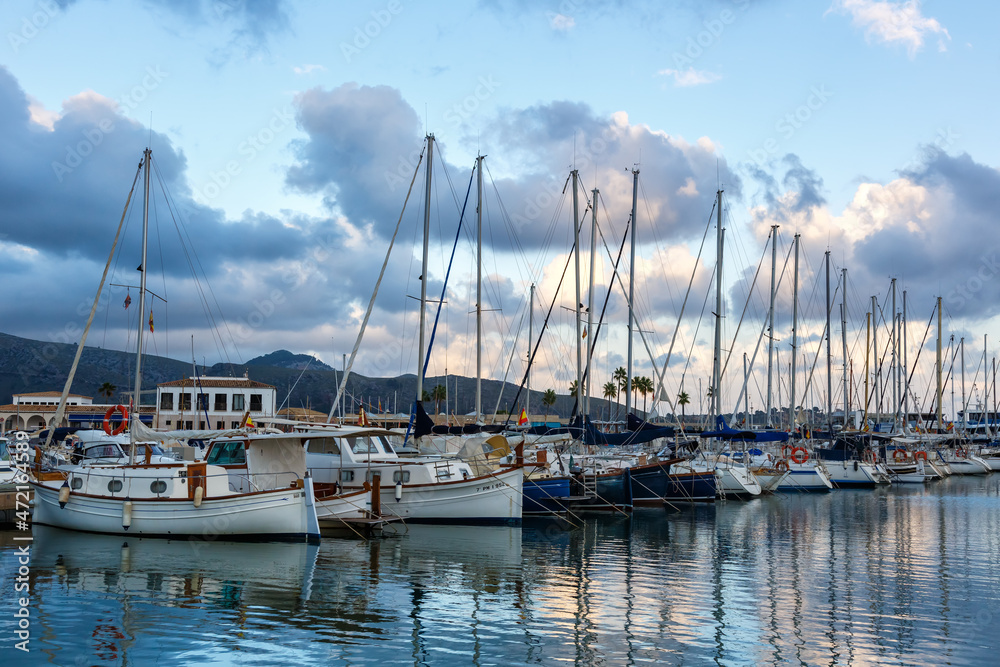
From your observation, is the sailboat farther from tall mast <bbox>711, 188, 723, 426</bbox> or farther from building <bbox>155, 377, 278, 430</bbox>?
building <bbox>155, 377, 278, 430</bbox>

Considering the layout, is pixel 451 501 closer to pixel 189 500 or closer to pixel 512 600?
pixel 189 500

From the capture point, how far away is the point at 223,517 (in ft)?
82.1

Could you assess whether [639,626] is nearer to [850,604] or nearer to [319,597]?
[850,604]

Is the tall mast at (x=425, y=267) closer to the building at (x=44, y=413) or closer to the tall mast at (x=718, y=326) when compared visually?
the tall mast at (x=718, y=326)

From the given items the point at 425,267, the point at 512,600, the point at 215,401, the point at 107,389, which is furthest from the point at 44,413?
the point at 512,600

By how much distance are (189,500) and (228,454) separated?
383cm

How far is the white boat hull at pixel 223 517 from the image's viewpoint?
24.8m

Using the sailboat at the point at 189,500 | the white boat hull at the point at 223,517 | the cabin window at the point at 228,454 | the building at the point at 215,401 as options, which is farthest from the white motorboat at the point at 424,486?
the building at the point at 215,401

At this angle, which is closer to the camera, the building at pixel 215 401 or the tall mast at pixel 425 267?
the tall mast at pixel 425 267

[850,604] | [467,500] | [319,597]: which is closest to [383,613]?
[319,597]

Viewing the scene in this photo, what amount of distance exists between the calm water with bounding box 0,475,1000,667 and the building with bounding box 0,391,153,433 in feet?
236

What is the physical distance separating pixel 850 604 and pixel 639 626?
5.91m

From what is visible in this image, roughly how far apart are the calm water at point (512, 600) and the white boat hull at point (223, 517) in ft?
2.00

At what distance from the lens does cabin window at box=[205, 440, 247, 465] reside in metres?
28.6
